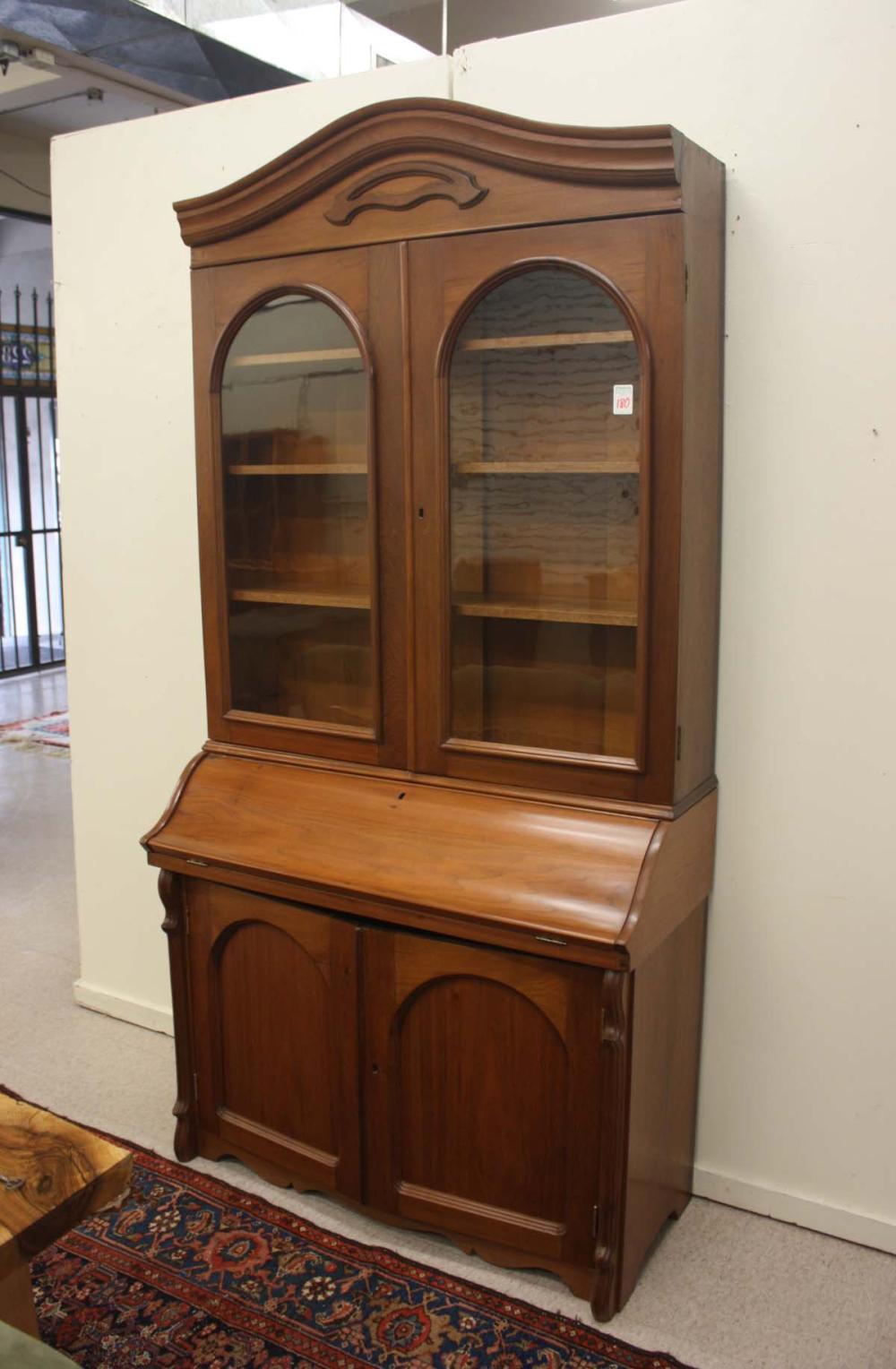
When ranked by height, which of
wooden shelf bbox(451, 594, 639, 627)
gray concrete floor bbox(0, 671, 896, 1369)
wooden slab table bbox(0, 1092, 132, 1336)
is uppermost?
wooden shelf bbox(451, 594, 639, 627)

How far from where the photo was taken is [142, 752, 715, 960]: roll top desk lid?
1.97 metres

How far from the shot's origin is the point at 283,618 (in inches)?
96.6

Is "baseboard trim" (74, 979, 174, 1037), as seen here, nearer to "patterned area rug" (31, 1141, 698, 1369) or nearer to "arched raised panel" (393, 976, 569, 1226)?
"patterned area rug" (31, 1141, 698, 1369)

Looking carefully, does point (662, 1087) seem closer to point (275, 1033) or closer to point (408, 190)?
point (275, 1033)

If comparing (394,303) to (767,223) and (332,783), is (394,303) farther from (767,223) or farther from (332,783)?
(332,783)

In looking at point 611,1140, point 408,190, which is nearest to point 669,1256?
point 611,1140

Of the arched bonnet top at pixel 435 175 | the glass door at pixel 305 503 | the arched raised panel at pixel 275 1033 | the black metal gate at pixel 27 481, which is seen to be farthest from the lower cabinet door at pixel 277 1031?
the black metal gate at pixel 27 481

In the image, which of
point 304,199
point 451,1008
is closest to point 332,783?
point 451,1008

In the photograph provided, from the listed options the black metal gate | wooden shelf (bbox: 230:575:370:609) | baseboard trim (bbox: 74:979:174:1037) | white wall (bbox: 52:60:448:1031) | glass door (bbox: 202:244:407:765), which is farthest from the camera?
the black metal gate

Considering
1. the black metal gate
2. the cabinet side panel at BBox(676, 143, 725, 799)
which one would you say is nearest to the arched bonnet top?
the cabinet side panel at BBox(676, 143, 725, 799)

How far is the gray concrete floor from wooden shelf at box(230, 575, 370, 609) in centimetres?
120

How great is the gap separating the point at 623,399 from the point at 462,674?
0.57 meters

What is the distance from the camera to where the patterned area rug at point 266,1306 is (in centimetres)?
197

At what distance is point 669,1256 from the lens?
2.23m
